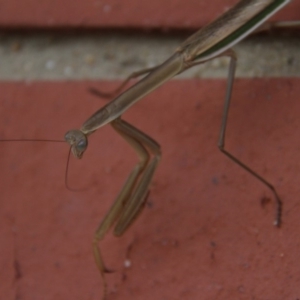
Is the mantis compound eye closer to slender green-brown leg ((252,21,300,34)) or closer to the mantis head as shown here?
the mantis head

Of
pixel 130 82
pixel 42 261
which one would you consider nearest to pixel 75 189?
pixel 42 261

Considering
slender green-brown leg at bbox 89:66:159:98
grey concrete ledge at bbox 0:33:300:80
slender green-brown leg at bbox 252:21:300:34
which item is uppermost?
slender green-brown leg at bbox 252:21:300:34


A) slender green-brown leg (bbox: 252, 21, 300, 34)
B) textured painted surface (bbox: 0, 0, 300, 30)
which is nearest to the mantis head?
textured painted surface (bbox: 0, 0, 300, 30)

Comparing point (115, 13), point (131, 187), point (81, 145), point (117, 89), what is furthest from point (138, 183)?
point (115, 13)

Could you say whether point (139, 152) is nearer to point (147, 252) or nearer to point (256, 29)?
point (147, 252)

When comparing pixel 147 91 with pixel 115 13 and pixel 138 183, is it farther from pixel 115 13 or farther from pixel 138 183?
Result: pixel 115 13

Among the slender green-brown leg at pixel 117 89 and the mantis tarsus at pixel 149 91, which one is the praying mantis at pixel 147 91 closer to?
the mantis tarsus at pixel 149 91
